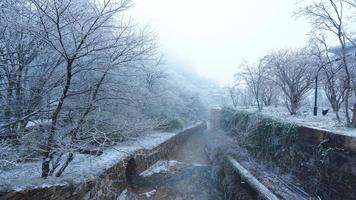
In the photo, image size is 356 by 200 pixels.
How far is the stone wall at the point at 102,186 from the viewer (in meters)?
3.83

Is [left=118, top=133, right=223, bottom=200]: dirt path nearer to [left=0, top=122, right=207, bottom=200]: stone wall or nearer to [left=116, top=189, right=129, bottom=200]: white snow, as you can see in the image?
[left=116, top=189, right=129, bottom=200]: white snow

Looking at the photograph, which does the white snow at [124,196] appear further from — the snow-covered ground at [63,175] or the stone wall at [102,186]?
the snow-covered ground at [63,175]

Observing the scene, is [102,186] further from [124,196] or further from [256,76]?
[256,76]

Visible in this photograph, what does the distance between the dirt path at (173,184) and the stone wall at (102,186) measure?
0.41 meters

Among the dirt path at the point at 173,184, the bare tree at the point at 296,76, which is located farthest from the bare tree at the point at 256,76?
the dirt path at the point at 173,184

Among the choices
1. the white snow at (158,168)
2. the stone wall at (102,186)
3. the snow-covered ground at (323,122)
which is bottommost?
the white snow at (158,168)

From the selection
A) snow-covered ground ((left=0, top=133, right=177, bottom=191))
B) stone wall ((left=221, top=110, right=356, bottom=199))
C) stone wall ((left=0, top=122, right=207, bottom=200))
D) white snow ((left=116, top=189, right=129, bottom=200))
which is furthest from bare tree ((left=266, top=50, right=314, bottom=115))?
snow-covered ground ((left=0, top=133, right=177, bottom=191))

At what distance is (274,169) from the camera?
8359mm

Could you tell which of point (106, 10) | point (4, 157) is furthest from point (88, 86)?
point (4, 157)

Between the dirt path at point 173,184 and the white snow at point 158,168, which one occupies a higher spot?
the white snow at point 158,168

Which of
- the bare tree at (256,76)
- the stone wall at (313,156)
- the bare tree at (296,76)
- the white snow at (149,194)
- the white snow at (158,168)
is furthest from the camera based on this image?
the bare tree at (256,76)

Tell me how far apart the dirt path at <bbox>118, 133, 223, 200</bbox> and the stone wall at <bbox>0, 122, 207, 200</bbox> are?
406 mm

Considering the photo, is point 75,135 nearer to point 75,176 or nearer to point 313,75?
point 75,176

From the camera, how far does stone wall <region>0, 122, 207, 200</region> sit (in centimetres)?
Result: 383
